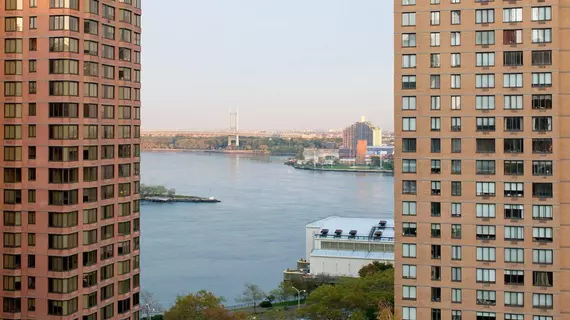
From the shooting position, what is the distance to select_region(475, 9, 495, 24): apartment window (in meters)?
11.8

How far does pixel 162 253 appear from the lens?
2941 cm

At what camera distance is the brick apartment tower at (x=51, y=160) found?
401 inches

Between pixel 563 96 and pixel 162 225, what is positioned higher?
pixel 563 96

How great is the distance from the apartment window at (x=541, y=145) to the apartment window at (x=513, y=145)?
189mm

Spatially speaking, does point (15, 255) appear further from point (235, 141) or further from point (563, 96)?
point (235, 141)

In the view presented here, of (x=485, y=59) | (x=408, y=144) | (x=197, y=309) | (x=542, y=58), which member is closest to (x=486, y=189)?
(x=408, y=144)

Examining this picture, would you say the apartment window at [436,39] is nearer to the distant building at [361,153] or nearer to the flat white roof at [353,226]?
the flat white roof at [353,226]

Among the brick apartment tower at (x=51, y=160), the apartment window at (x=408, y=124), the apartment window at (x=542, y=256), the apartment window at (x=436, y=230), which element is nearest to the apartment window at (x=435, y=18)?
the apartment window at (x=408, y=124)

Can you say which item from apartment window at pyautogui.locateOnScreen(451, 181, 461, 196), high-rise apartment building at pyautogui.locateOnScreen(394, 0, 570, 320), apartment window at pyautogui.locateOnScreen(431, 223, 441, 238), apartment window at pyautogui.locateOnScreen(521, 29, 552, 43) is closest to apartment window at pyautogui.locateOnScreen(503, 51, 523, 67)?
high-rise apartment building at pyautogui.locateOnScreen(394, 0, 570, 320)

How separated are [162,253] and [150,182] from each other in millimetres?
40180

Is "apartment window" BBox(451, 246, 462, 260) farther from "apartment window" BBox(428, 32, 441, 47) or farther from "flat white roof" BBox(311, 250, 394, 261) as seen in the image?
"flat white roof" BBox(311, 250, 394, 261)

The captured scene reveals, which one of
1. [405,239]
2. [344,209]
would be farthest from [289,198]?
[405,239]

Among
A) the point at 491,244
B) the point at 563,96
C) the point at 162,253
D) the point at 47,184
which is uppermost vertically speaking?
the point at 563,96

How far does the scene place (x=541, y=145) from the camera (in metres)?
11.7
